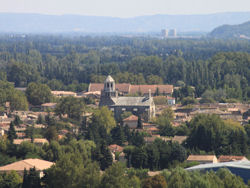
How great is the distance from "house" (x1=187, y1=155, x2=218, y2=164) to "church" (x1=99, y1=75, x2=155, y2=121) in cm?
2123

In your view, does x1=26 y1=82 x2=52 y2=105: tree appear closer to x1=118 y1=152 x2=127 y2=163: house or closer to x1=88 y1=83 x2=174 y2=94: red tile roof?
x1=88 y1=83 x2=174 y2=94: red tile roof

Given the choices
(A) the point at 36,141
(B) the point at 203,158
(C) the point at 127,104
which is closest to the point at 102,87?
(C) the point at 127,104

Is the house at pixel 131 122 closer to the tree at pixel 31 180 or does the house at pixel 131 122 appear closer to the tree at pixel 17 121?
the tree at pixel 17 121

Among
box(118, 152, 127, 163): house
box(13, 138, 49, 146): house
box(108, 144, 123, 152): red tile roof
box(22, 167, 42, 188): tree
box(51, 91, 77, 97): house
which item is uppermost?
box(22, 167, 42, 188): tree

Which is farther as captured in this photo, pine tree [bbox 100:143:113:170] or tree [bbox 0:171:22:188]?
pine tree [bbox 100:143:113:170]

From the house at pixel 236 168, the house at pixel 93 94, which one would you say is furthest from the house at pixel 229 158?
the house at pixel 93 94

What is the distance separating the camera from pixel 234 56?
115 m

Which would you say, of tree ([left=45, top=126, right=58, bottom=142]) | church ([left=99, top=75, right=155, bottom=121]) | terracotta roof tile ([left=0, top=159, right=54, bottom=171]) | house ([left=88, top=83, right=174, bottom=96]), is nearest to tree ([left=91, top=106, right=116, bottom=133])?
tree ([left=45, top=126, right=58, bottom=142])

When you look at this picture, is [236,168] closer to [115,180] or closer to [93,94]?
[115,180]

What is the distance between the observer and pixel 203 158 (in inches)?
1924

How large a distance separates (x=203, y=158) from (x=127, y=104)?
2481cm

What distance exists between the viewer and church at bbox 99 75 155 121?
72.0 meters

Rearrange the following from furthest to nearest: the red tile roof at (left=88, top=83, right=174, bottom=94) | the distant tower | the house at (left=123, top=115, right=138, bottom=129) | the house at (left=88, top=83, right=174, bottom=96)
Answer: the red tile roof at (left=88, top=83, right=174, bottom=94) → the house at (left=88, top=83, right=174, bottom=96) → the distant tower → the house at (left=123, top=115, right=138, bottom=129)

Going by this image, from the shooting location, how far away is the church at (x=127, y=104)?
71975 millimetres
